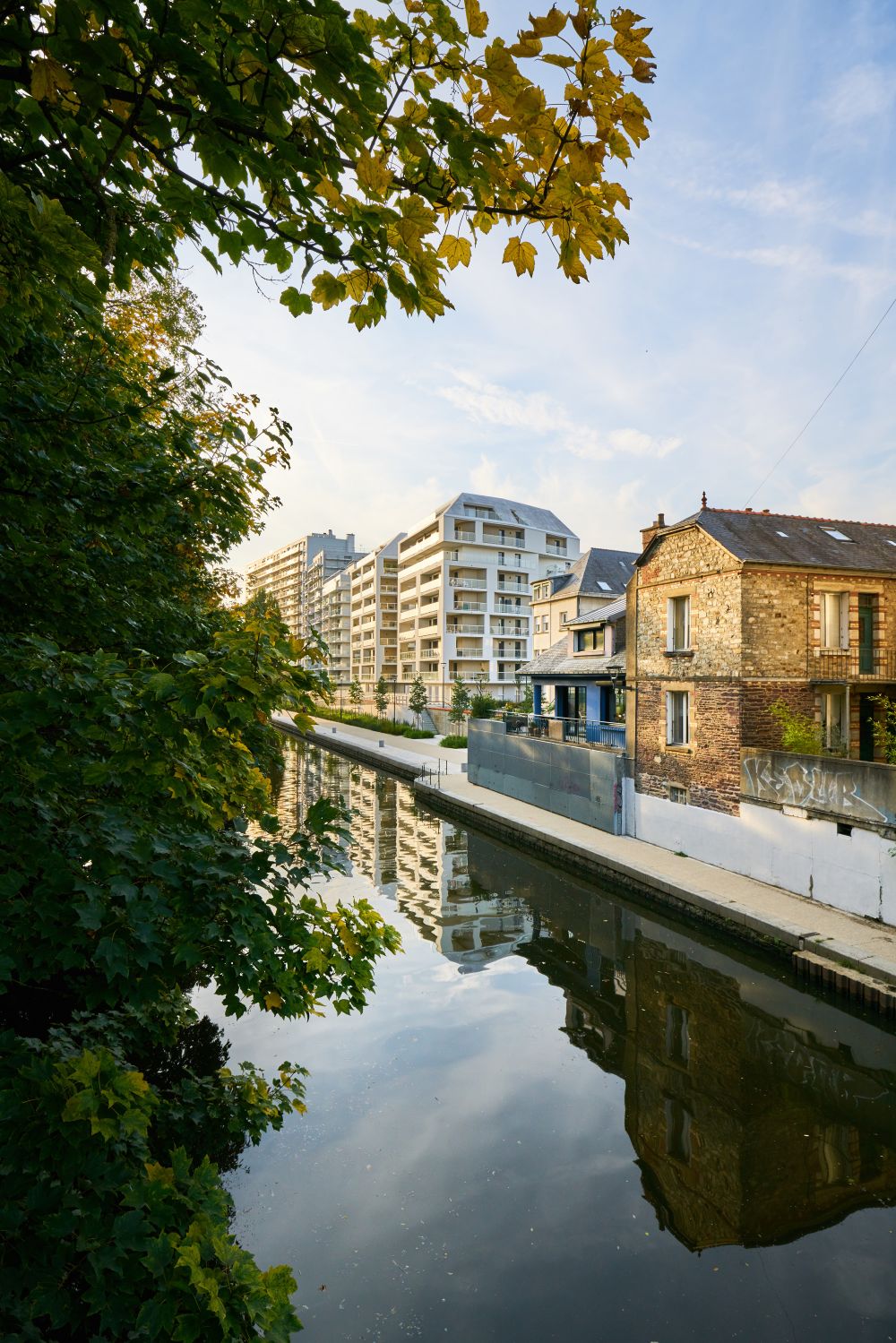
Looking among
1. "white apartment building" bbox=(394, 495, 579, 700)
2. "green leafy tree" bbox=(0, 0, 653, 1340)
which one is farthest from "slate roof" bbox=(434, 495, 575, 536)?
"green leafy tree" bbox=(0, 0, 653, 1340)

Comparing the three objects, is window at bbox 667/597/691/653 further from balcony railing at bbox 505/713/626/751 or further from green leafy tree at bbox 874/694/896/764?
green leafy tree at bbox 874/694/896/764

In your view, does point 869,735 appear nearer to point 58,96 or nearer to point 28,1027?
point 28,1027

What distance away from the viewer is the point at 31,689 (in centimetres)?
268

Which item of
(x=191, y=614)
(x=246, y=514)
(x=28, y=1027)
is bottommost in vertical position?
(x=28, y=1027)

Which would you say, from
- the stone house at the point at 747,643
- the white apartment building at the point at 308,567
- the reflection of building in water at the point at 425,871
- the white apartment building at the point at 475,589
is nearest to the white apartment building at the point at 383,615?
the white apartment building at the point at 475,589

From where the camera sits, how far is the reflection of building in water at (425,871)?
13430 millimetres

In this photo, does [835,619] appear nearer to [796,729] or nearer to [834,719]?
[834,719]

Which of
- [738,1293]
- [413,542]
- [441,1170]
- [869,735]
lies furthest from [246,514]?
[413,542]

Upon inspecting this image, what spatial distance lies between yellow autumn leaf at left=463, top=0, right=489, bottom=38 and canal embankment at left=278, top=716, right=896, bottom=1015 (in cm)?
853

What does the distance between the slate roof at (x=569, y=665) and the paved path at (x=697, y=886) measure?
18.4 ft

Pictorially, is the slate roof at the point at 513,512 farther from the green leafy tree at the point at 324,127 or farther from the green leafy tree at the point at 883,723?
the green leafy tree at the point at 324,127

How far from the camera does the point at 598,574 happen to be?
122 feet

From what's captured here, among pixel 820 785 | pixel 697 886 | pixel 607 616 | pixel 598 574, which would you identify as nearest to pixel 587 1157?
pixel 697 886

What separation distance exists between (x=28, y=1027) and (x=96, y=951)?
4.47 meters
